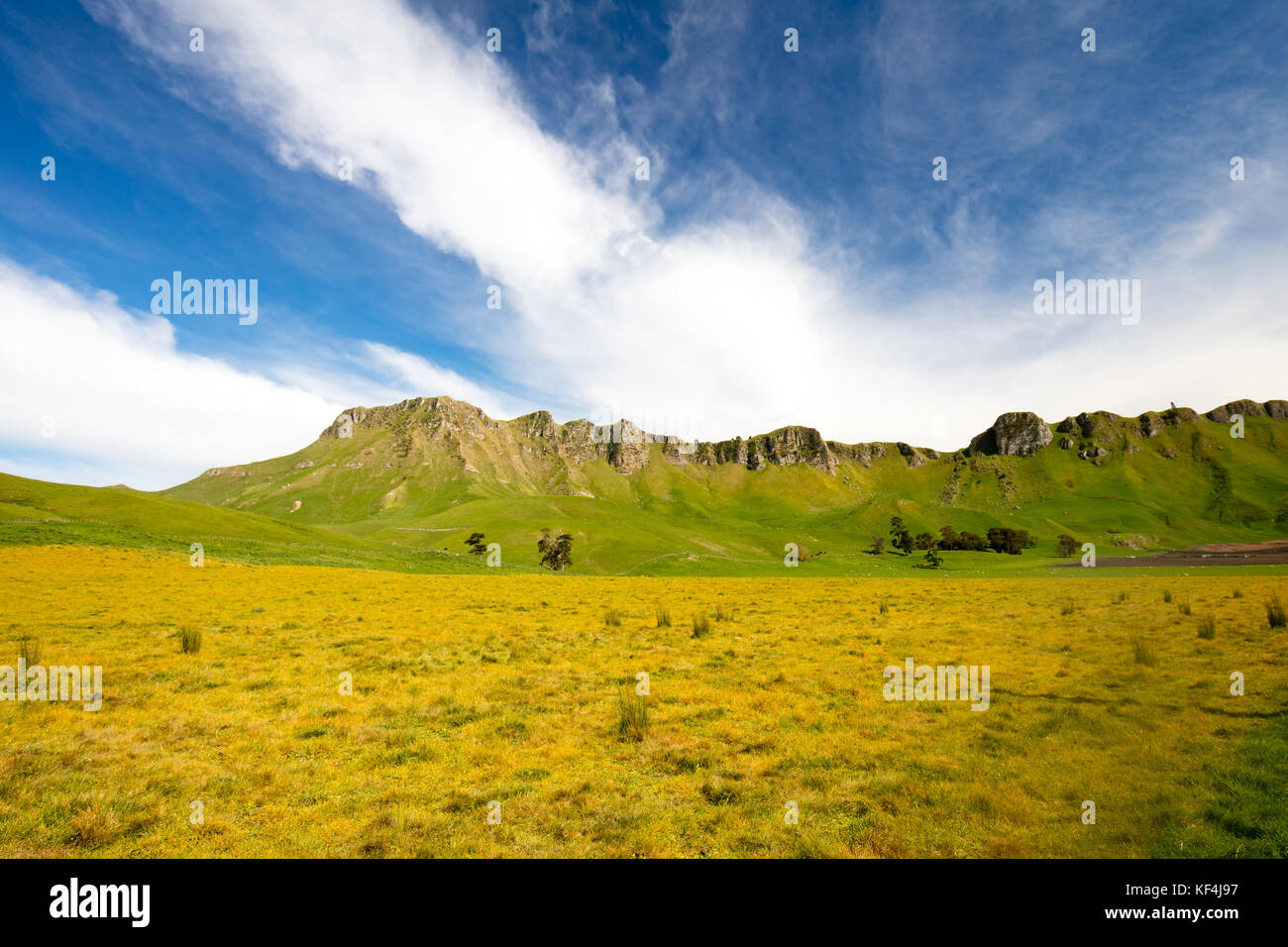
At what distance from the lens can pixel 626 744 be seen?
10578 mm

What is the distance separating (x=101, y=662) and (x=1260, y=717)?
30553 mm

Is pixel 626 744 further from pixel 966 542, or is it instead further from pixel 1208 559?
pixel 966 542

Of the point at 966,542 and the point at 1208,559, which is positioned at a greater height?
the point at 1208,559

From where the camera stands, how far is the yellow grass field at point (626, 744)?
6.99 meters

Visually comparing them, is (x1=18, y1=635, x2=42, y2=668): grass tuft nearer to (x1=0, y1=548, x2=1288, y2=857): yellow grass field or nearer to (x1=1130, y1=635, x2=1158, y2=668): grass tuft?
(x1=0, y1=548, x2=1288, y2=857): yellow grass field

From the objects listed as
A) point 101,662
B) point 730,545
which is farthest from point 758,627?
point 730,545

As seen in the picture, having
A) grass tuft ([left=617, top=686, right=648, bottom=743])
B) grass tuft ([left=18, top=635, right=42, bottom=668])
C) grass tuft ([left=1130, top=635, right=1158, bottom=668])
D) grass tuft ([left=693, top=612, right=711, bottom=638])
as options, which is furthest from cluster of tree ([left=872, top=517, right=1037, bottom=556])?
grass tuft ([left=18, top=635, right=42, bottom=668])

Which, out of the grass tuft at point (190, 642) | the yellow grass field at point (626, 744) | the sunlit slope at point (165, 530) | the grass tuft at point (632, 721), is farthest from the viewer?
the sunlit slope at point (165, 530)

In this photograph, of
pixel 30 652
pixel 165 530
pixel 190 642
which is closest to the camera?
pixel 30 652

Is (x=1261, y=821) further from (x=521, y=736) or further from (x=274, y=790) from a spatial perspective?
(x=274, y=790)

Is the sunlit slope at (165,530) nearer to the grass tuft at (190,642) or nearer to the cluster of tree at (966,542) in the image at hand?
the grass tuft at (190,642)

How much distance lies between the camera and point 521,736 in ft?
36.0

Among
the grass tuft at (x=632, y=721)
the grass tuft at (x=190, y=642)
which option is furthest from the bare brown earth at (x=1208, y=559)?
the grass tuft at (x=190, y=642)

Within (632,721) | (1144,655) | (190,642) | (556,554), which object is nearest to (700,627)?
(632,721)
